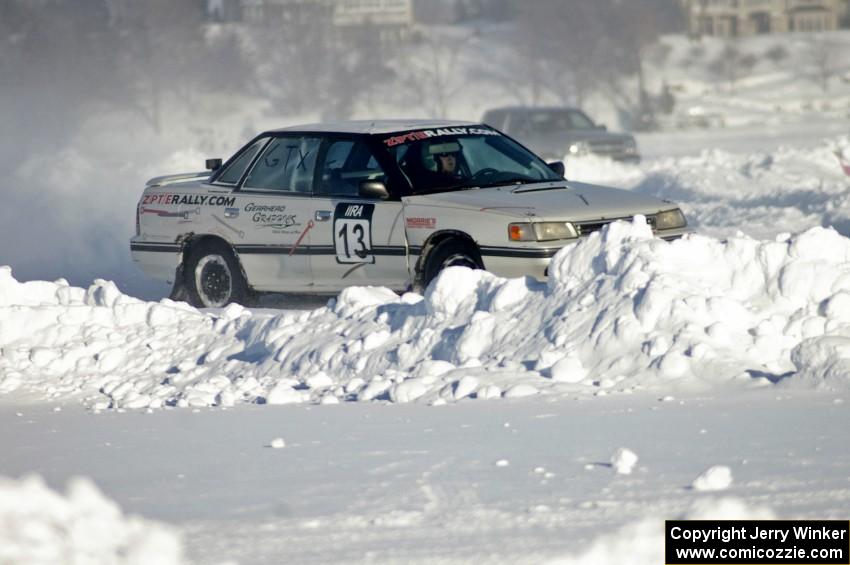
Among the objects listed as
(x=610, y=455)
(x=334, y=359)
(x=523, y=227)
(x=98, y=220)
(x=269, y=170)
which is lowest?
(x=610, y=455)

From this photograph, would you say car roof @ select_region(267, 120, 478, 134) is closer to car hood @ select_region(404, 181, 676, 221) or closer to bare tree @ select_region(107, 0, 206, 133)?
car hood @ select_region(404, 181, 676, 221)

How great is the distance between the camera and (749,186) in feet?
66.8

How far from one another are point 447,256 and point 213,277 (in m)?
2.14

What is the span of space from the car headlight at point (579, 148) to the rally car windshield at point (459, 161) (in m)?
14.8

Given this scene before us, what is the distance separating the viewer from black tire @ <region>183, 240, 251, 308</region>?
1018 centimetres

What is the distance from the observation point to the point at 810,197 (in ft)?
57.9

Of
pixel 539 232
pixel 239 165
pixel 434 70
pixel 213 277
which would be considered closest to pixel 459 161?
pixel 539 232

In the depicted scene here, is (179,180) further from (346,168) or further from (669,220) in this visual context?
(669,220)

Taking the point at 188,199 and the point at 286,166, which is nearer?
the point at 286,166

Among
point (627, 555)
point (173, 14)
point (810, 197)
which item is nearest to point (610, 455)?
point (627, 555)

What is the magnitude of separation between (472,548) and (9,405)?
392cm

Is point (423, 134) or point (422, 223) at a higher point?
point (423, 134)

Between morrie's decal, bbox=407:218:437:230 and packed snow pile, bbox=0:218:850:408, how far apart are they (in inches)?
26.6

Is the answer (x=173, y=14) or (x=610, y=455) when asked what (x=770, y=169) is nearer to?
(x=610, y=455)
